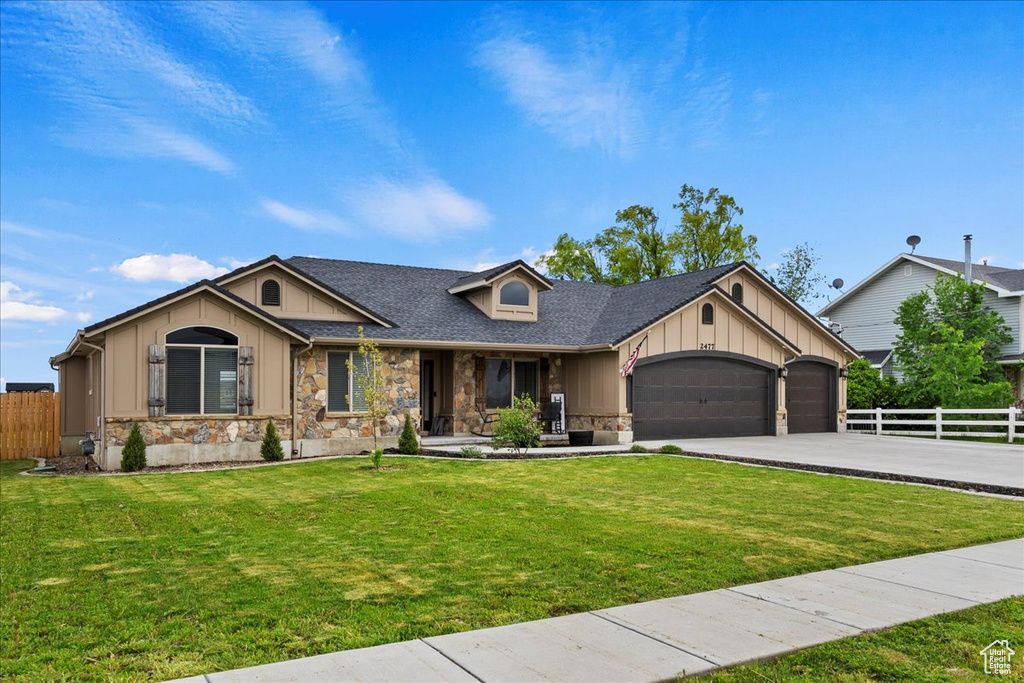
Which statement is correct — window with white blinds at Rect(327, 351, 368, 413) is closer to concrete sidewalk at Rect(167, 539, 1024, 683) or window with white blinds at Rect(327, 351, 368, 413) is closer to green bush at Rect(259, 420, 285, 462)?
green bush at Rect(259, 420, 285, 462)

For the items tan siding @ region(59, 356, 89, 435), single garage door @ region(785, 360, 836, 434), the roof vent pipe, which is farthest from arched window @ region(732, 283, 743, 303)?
tan siding @ region(59, 356, 89, 435)

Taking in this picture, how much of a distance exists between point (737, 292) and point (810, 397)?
4.64 meters

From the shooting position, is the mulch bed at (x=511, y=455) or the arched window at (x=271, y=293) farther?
the arched window at (x=271, y=293)

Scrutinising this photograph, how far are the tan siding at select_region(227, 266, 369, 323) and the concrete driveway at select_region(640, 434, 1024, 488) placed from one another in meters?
8.90

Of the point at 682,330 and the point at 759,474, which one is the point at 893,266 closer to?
the point at 682,330

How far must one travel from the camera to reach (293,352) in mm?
18109

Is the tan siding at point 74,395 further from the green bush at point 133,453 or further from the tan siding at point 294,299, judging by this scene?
the green bush at point 133,453

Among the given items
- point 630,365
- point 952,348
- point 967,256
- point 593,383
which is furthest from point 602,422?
point 967,256

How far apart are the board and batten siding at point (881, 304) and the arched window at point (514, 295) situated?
18819 millimetres

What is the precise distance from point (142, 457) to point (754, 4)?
16.4m

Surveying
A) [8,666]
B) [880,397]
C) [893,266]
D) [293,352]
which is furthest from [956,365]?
[8,666]

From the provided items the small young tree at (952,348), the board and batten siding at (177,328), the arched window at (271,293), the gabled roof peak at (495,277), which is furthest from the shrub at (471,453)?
the small young tree at (952,348)

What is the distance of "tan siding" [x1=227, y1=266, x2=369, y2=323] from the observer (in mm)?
18891

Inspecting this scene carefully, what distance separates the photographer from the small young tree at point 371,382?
17.7m
